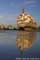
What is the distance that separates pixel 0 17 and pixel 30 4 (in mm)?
809

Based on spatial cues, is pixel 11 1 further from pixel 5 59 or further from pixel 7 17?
pixel 5 59

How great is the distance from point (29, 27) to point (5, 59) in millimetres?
2834

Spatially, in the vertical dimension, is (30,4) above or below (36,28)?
above

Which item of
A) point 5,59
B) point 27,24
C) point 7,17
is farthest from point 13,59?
point 7,17

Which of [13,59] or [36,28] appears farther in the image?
[36,28]

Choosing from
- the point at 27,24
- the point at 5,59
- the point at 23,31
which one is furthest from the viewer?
the point at 23,31

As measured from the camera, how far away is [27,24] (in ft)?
12.9

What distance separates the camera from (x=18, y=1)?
13.4 ft

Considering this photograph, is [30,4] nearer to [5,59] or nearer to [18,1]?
[18,1]

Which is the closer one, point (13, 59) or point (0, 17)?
point (13, 59)

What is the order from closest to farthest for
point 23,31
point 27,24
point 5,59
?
point 5,59 < point 27,24 < point 23,31

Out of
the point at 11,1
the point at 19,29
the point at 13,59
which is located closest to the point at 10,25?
the point at 19,29

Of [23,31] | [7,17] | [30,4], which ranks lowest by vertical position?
[23,31]

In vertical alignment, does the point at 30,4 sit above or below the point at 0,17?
above
